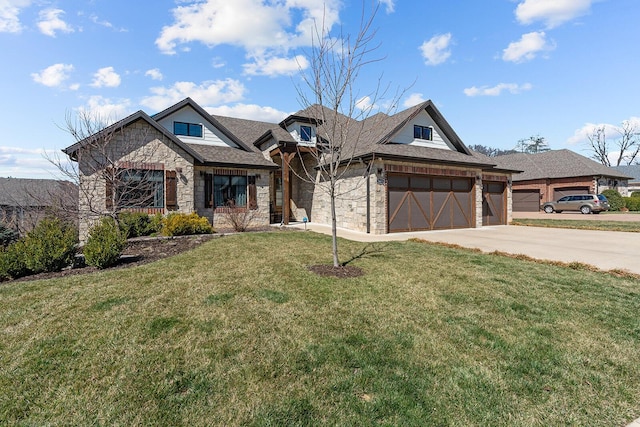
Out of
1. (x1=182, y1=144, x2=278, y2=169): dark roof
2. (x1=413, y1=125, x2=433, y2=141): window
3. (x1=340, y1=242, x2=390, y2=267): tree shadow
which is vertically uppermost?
(x1=413, y1=125, x2=433, y2=141): window

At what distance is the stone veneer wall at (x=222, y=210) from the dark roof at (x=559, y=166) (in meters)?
23.1

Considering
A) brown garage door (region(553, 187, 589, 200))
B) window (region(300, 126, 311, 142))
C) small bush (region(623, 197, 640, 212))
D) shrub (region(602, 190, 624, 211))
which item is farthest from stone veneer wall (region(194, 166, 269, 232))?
small bush (region(623, 197, 640, 212))

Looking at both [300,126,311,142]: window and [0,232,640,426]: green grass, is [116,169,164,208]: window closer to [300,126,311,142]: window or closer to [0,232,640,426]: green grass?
[0,232,640,426]: green grass

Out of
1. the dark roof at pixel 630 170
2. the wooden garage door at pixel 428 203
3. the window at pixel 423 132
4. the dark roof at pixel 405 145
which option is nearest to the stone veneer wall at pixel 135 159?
the dark roof at pixel 405 145

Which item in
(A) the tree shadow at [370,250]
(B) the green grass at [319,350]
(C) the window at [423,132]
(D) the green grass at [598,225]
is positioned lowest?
(B) the green grass at [319,350]

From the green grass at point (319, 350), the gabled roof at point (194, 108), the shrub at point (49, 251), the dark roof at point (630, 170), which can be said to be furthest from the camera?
the dark roof at point (630, 170)

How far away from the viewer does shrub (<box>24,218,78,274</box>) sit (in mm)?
6715

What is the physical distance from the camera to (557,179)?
96.8 ft

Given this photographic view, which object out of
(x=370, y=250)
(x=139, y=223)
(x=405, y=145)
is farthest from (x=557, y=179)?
(x=139, y=223)

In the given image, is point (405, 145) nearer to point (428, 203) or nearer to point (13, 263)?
point (428, 203)

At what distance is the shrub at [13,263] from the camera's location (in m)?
6.48

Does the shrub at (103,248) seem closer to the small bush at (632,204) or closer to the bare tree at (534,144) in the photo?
the small bush at (632,204)

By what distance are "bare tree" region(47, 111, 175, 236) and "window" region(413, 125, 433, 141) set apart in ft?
42.9

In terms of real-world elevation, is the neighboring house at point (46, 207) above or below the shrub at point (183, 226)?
above
